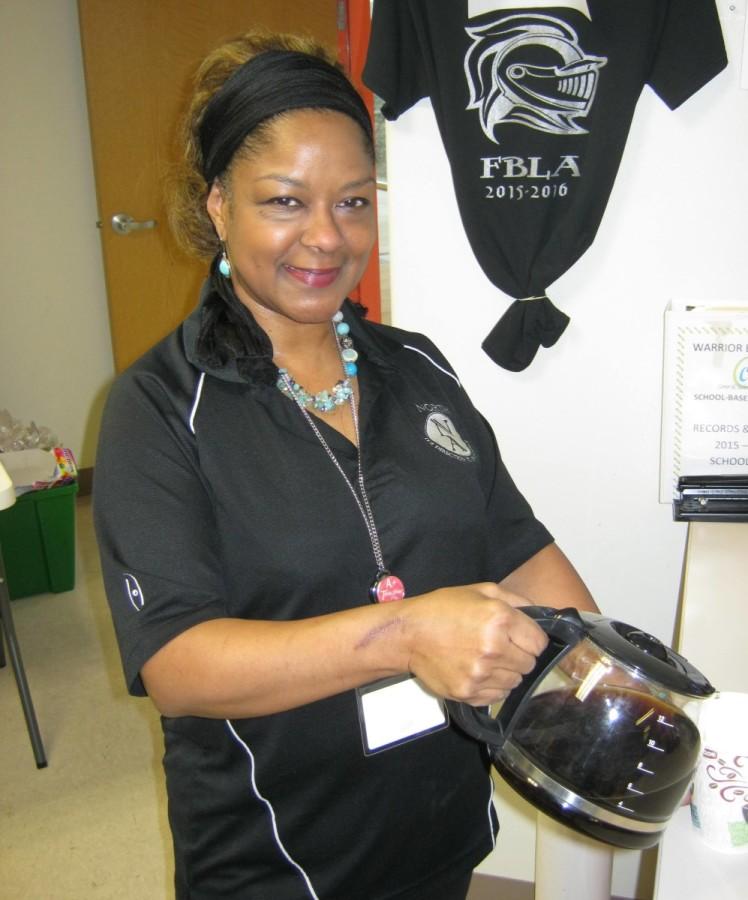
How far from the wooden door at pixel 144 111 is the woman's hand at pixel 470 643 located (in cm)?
261

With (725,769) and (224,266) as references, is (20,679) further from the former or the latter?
(725,769)

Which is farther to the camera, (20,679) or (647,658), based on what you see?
(20,679)

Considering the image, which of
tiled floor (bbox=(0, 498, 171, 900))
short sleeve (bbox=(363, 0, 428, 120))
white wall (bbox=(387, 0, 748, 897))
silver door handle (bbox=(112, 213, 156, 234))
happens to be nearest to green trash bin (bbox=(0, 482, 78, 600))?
tiled floor (bbox=(0, 498, 171, 900))

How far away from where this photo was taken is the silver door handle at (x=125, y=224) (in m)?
3.35

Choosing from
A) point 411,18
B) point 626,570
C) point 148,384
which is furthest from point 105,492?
point 626,570

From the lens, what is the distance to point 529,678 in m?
0.77

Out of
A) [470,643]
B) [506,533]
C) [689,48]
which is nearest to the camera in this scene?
[470,643]

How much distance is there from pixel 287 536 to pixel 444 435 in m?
0.25

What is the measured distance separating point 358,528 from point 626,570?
83 cm

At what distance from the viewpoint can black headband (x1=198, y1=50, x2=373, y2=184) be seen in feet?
2.89

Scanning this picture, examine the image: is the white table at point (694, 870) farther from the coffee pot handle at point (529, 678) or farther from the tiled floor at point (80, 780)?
the tiled floor at point (80, 780)

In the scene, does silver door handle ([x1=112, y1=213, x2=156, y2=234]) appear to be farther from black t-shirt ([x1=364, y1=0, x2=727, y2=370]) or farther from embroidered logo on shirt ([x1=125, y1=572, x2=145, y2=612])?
embroidered logo on shirt ([x1=125, y1=572, x2=145, y2=612])

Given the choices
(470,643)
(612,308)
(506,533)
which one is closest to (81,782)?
(506,533)

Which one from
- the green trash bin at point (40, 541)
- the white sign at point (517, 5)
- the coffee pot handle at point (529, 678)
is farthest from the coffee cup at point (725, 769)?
the green trash bin at point (40, 541)
